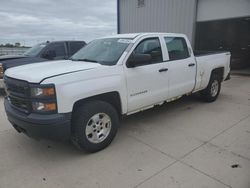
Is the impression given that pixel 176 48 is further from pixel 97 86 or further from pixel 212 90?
pixel 97 86

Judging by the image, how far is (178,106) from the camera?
5887 millimetres

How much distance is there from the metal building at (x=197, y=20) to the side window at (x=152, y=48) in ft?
25.6

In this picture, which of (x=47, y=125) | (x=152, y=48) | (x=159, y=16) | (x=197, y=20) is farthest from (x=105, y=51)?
(x=159, y=16)

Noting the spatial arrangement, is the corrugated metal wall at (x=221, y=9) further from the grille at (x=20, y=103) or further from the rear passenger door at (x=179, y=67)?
the grille at (x=20, y=103)

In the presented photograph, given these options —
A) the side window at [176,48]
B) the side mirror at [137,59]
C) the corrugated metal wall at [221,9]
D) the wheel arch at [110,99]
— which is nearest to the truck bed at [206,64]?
the side window at [176,48]

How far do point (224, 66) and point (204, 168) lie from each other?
411 cm

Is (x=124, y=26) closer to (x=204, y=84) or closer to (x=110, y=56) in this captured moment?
(x=204, y=84)

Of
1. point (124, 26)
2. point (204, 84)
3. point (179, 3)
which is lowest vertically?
point (204, 84)

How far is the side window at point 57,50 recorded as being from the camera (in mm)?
7915

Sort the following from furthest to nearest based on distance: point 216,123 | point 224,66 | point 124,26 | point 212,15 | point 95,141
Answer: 1. point 124,26
2. point 212,15
3. point 224,66
4. point 216,123
5. point 95,141

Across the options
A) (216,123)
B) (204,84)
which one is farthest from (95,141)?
(204,84)

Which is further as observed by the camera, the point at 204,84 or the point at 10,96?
the point at 204,84

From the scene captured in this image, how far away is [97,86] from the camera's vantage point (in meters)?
3.28

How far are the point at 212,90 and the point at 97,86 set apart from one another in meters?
4.01
